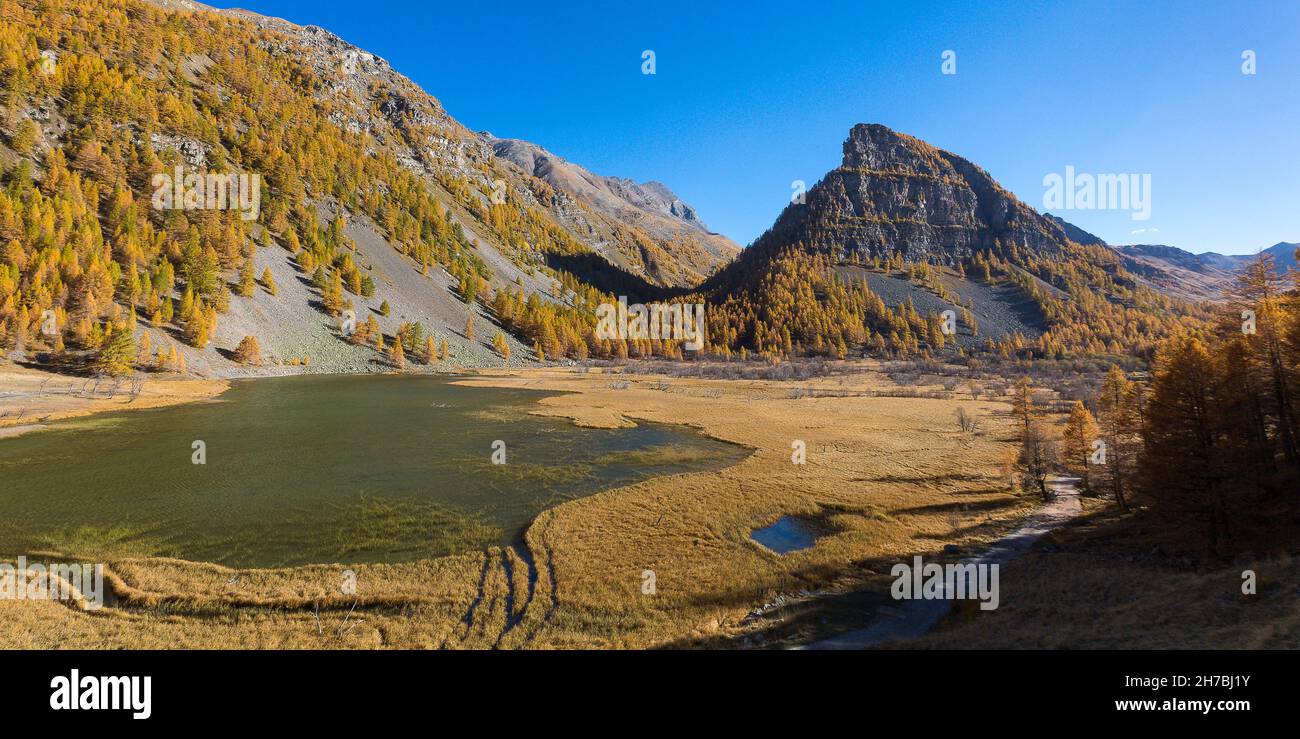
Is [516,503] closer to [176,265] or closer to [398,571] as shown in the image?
[398,571]

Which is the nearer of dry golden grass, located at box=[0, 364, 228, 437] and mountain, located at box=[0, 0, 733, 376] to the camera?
dry golden grass, located at box=[0, 364, 228, 437]

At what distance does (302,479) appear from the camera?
31.2 m

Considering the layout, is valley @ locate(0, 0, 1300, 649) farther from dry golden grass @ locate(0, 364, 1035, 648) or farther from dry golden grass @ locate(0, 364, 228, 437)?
dry golden grass @ locate(0, 364, 228, 437)

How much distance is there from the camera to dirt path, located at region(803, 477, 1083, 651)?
15133 mm

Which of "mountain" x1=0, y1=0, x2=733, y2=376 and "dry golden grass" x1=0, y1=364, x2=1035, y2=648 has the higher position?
"mountain" x1=0, y1=0, x2=733, y2=376

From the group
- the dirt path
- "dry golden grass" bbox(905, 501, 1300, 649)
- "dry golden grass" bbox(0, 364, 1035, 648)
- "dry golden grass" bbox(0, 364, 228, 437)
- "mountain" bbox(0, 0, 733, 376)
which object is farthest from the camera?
"mountain" bbox(0, 0, 733, 376)

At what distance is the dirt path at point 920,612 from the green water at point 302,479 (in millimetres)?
15735

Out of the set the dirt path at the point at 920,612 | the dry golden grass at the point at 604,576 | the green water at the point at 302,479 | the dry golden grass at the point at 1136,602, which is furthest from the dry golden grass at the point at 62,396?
the dry golden grass at the point at 1136,602

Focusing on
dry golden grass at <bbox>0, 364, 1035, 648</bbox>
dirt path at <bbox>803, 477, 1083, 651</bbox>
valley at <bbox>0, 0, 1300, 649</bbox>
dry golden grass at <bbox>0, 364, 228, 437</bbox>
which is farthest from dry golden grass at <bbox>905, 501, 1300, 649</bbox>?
dry golden grass at <bbox>0, 364, 228, 437</bbox>

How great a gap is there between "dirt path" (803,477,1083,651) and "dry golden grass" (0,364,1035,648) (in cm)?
116

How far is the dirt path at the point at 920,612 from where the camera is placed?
49.6 feet

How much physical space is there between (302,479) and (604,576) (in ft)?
79.7

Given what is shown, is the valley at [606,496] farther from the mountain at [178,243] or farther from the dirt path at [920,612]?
the mountain at [178,243]

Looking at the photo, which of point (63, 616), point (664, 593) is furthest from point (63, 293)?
point (664, 593)
